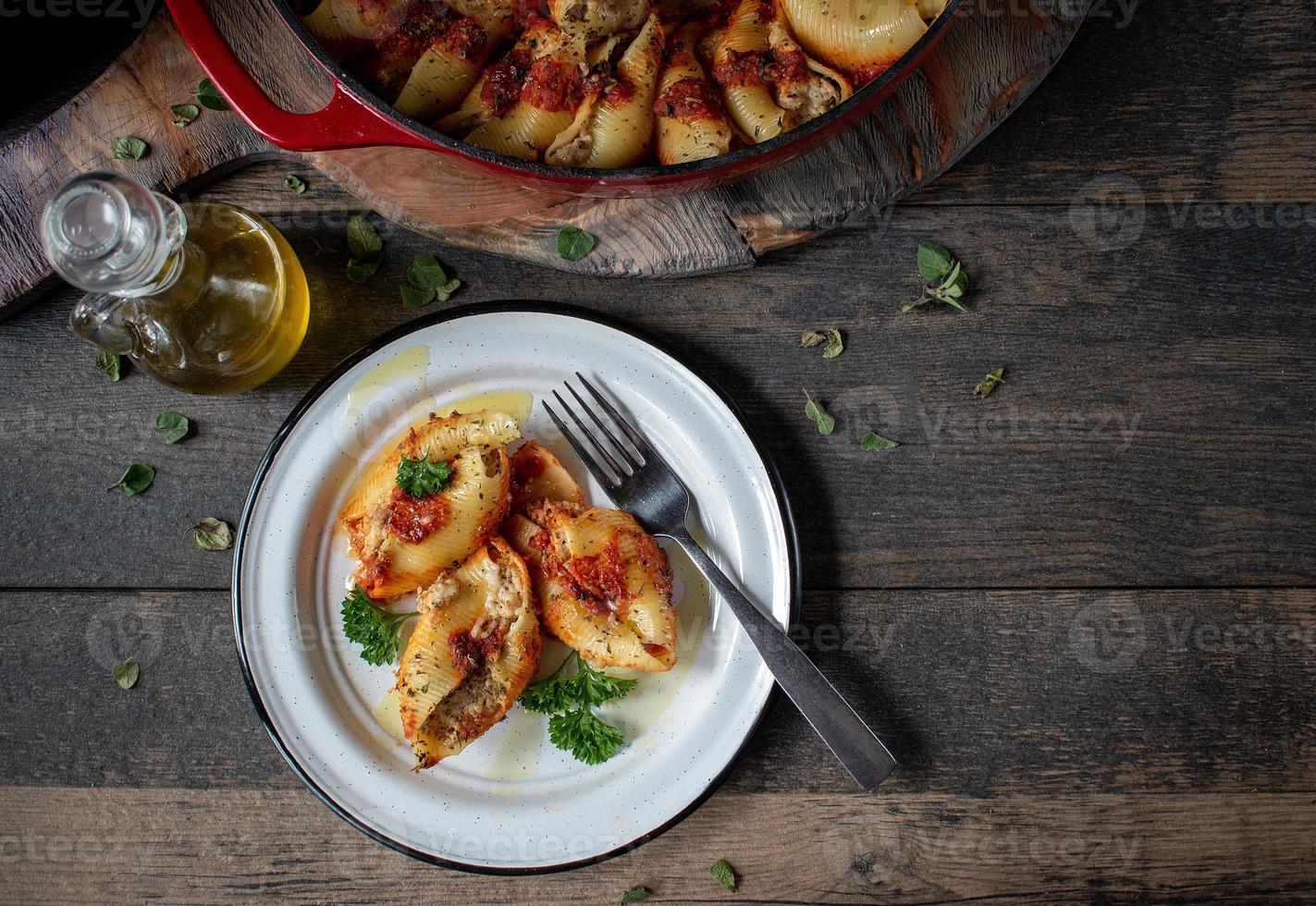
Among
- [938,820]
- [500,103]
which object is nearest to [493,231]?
[500,103]

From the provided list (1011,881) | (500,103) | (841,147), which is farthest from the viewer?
(1011,881)

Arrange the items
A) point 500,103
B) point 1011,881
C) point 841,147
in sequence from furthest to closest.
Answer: point 1011,881
point 841,147
point 500,103

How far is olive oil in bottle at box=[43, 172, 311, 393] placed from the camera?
4.99ft

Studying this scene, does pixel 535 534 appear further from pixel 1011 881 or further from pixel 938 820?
pixel 1011 881

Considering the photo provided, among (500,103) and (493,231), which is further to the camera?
(493,231)

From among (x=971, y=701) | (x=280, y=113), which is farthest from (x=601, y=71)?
(x=971, y=701)

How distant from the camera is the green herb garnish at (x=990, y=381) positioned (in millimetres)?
1693

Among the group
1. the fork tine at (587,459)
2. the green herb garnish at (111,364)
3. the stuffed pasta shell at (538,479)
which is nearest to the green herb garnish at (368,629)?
the stuffed pasta shell at (538,479)

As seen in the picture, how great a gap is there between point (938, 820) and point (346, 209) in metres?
1.61

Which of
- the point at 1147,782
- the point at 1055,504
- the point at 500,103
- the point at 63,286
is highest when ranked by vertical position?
the point at 500,103

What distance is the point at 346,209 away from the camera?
1716mm

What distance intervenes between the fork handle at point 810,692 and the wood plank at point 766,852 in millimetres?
151

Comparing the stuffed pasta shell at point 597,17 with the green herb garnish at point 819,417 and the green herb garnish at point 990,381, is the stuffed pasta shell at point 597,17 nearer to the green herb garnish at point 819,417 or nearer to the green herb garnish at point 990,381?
the green herb garnish at point 819,417

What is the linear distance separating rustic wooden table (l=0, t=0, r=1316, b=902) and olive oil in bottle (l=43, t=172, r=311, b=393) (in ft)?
0.37
